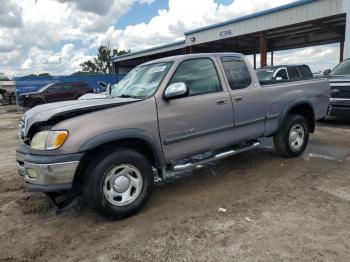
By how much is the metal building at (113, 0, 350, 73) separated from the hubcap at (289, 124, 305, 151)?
1039 cm

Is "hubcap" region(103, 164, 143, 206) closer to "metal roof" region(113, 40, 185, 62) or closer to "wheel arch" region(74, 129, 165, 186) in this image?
"wheel arch" region(74, 129, 165, 186)

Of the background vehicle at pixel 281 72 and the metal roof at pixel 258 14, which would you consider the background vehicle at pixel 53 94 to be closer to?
the metal roof at pixel 258 14

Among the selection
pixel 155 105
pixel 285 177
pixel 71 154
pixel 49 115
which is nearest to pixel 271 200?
pixel 285 177

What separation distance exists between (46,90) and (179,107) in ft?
61.9

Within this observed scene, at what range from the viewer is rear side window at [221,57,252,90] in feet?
17.3

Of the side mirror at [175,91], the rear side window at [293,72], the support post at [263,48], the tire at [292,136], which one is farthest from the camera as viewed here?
the support post at [263,48]

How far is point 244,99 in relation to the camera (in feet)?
17.4

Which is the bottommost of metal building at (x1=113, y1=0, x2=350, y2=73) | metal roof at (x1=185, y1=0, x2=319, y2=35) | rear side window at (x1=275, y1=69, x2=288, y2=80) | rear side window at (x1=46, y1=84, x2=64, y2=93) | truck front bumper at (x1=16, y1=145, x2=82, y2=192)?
truck front bumper at (x1=16, y1=145, x2=82, y2=192)

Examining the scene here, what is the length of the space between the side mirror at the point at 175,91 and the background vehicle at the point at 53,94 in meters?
18.4

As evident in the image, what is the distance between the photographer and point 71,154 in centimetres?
363

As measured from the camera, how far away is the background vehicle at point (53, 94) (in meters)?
20.9

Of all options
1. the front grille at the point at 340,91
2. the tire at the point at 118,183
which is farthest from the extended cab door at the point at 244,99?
the front grille at the point at 340,91

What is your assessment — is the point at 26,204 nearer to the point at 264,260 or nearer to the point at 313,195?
the point at 264,260

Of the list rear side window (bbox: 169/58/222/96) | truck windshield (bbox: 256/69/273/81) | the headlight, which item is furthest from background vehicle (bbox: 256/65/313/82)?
the headlight
